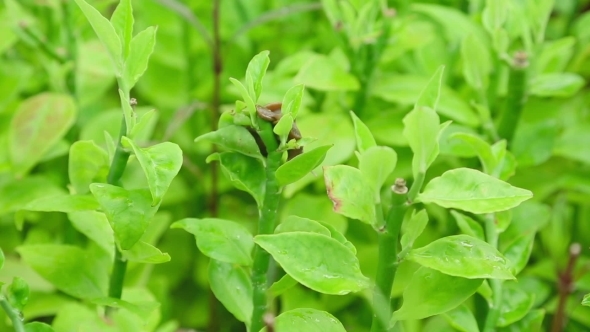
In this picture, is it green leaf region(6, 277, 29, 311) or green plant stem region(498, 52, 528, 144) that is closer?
green leaf region(6, 277, 29, 311)

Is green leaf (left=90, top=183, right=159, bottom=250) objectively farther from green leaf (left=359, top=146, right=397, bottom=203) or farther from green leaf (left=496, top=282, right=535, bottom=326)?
green leaf (left=496, top=282, right=535, bottom=326)

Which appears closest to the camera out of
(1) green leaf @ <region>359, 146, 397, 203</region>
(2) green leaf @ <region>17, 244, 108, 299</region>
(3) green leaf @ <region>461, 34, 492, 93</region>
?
(1) green leaf @ <region>359, 146, 397, 203</region>

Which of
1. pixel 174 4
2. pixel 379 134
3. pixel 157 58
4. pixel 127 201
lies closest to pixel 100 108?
pixel 157 58

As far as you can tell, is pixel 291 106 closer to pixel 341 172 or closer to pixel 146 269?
pixel 341 172

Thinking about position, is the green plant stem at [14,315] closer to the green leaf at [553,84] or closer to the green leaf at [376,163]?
the green leaf at [376,163]

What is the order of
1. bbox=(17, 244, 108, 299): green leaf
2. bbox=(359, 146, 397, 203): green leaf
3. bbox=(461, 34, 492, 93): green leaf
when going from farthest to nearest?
bbox=(461, 34, 492, 93): green leaf, bbox=(17, 244, 108, 299): green leaf, bbox=(359, 146, 397, 203): green leaf

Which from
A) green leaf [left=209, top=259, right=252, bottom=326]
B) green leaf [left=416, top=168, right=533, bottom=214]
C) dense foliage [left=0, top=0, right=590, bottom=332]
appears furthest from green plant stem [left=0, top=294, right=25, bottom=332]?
green leaf [left=416, top=168, right=533, bottom=214]

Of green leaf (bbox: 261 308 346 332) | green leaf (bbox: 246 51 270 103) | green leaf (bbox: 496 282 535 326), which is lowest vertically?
green leaf (bbox: 496 282 535 326)

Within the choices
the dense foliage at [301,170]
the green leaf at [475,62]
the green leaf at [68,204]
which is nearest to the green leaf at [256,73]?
the dense foliage at [301,170]
